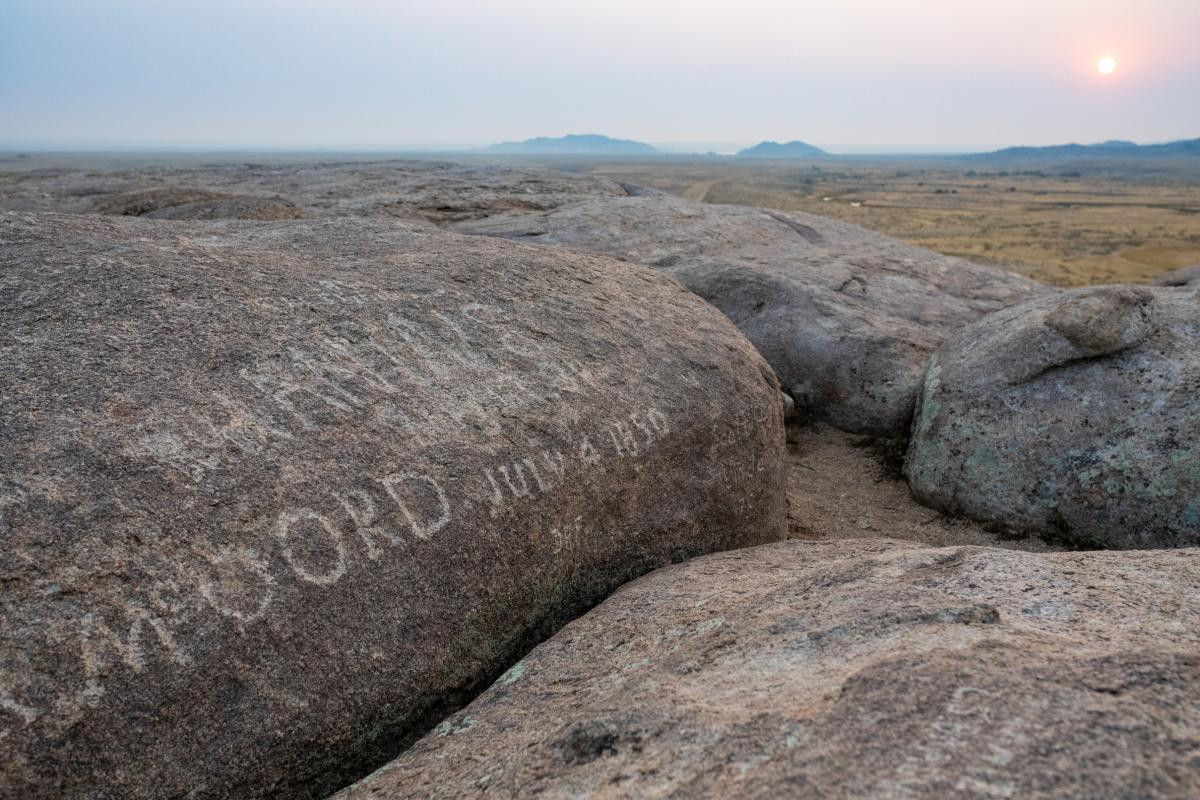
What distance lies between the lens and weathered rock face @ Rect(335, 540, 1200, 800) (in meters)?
2.09

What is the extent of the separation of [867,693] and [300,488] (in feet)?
7.92

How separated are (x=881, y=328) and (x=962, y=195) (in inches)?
3581

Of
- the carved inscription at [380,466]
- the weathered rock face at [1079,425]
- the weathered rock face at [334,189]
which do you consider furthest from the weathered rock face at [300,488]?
the weathered rock face at [334,189]

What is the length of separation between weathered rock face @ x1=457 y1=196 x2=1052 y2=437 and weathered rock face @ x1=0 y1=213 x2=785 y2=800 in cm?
298

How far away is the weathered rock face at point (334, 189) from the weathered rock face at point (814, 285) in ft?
4.46

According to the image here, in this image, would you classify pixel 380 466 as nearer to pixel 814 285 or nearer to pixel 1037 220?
pixel 814 285

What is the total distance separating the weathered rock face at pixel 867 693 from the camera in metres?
2.09

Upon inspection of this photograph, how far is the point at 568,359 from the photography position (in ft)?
16.5

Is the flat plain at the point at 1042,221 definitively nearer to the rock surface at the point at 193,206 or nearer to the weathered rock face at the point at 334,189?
the weathered rock face at the point at 334,189

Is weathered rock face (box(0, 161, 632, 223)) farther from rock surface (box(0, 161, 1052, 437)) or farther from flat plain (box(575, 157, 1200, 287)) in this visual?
flat plain (box(575, 157, 1200, 287))

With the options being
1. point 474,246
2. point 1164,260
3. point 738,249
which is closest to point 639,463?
point 474,246

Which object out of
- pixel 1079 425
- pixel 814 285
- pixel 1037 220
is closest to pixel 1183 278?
pixel 814 285

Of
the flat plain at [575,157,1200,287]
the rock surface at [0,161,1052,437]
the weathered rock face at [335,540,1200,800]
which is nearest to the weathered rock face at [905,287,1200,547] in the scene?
the rock surface at [0,161,1052,437]

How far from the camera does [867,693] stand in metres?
2.46
